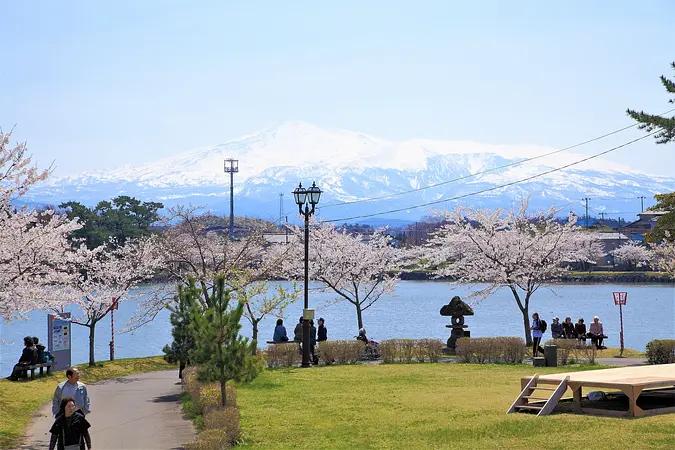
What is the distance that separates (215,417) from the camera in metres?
16.4

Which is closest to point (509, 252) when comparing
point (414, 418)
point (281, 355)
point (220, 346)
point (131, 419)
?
point (281, 355)

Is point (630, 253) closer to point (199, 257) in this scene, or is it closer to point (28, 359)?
point (199, 257)

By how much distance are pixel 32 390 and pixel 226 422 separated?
1136 centimetres

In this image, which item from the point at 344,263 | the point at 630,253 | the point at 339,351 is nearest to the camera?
the point at 339,351

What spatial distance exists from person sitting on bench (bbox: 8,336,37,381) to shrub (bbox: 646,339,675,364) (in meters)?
19.5

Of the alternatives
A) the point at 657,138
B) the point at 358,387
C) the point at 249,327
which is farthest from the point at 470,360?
the point at 249,327

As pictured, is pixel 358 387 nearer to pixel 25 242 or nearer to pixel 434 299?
pixel 25 242

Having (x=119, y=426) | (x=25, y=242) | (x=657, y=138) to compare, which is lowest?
(x=119, y=426)

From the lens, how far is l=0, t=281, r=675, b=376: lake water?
52.7 m

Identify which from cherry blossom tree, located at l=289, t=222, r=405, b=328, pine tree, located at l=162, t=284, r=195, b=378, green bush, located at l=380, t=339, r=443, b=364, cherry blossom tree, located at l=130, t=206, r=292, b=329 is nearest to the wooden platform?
pine tree, located at l=162, t=284, r=195, b=378

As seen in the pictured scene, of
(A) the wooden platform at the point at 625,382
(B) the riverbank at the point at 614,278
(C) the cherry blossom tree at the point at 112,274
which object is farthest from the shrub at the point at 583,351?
(B) the riverbank at the point at 614,278

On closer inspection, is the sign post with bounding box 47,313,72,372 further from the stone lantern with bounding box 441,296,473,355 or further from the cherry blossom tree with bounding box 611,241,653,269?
the cherry blossom tree with bounding box 611,241,653,269

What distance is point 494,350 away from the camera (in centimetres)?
3014

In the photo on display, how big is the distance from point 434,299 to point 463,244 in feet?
196
